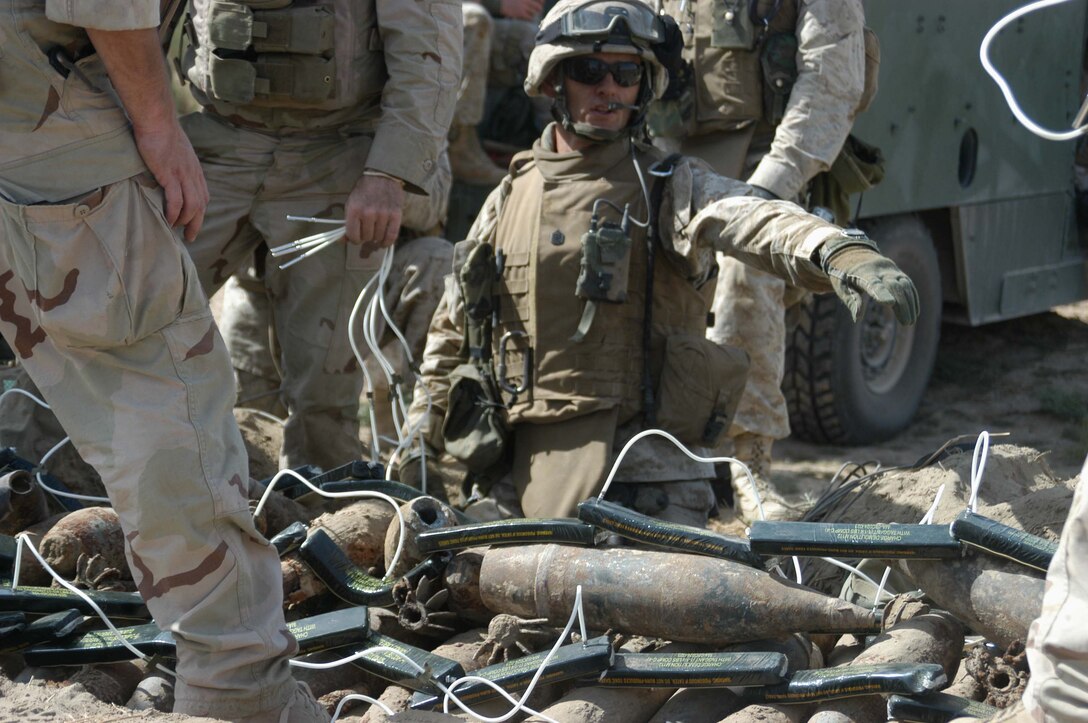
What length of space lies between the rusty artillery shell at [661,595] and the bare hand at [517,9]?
5.37m

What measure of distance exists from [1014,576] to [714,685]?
62cm

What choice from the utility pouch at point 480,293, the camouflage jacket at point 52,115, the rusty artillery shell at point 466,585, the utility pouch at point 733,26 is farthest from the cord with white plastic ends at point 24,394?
the utility pouch at point 733,26

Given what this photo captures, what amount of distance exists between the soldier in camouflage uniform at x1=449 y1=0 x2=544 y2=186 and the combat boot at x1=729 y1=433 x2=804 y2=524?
2.49 metres

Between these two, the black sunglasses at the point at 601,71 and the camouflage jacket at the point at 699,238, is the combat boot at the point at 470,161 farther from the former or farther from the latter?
the black sunglasses at the point at 601,71

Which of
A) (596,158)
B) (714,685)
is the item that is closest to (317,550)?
(714,685)

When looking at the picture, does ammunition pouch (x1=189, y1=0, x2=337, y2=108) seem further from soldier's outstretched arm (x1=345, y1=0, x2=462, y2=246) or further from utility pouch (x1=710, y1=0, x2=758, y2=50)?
utility pouch (x1=710, y1=0, x2=758, y2=50)

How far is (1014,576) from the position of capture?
2.77 m

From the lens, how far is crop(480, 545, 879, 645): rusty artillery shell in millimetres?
2910

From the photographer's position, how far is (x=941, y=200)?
700 centimetres

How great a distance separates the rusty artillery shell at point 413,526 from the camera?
339cm

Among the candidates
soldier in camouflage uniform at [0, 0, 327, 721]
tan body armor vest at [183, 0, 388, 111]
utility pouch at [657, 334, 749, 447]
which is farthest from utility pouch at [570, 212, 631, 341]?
soldier in camouflage uniform at [0, 0, 327, 721]

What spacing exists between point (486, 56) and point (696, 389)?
12.0ft

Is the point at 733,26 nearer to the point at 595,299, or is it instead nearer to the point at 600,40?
the point at 600,40

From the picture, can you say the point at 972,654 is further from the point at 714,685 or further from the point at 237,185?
the point at 237,185
